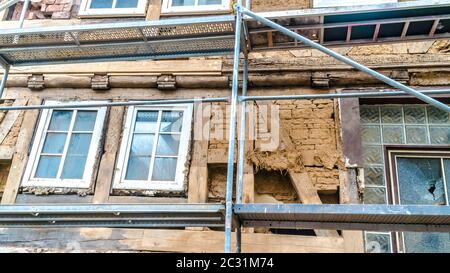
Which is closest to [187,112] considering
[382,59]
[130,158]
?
[130,158]

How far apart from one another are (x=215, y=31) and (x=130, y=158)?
2.02 m

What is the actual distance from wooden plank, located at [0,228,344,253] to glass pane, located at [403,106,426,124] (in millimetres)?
1872

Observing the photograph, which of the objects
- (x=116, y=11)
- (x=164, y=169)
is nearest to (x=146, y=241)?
(x=164, y=169)

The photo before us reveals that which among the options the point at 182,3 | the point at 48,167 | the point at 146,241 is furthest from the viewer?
the point at 182,3

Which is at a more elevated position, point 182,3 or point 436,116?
point 182,3

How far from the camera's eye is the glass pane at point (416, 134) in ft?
17.4

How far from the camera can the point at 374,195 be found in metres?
5.12

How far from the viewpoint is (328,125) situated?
539 centimetres

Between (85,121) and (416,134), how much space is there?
14.2 feet

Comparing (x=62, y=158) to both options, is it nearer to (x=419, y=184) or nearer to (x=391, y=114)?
(x=391, y=114)

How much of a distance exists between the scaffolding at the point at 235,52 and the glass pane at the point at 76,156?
3.57 feet

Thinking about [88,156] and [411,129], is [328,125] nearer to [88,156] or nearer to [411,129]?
[411,129]

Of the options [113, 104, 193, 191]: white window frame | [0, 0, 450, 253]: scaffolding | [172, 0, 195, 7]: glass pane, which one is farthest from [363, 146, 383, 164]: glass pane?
[172, 0, 195, 7]: glass pane
